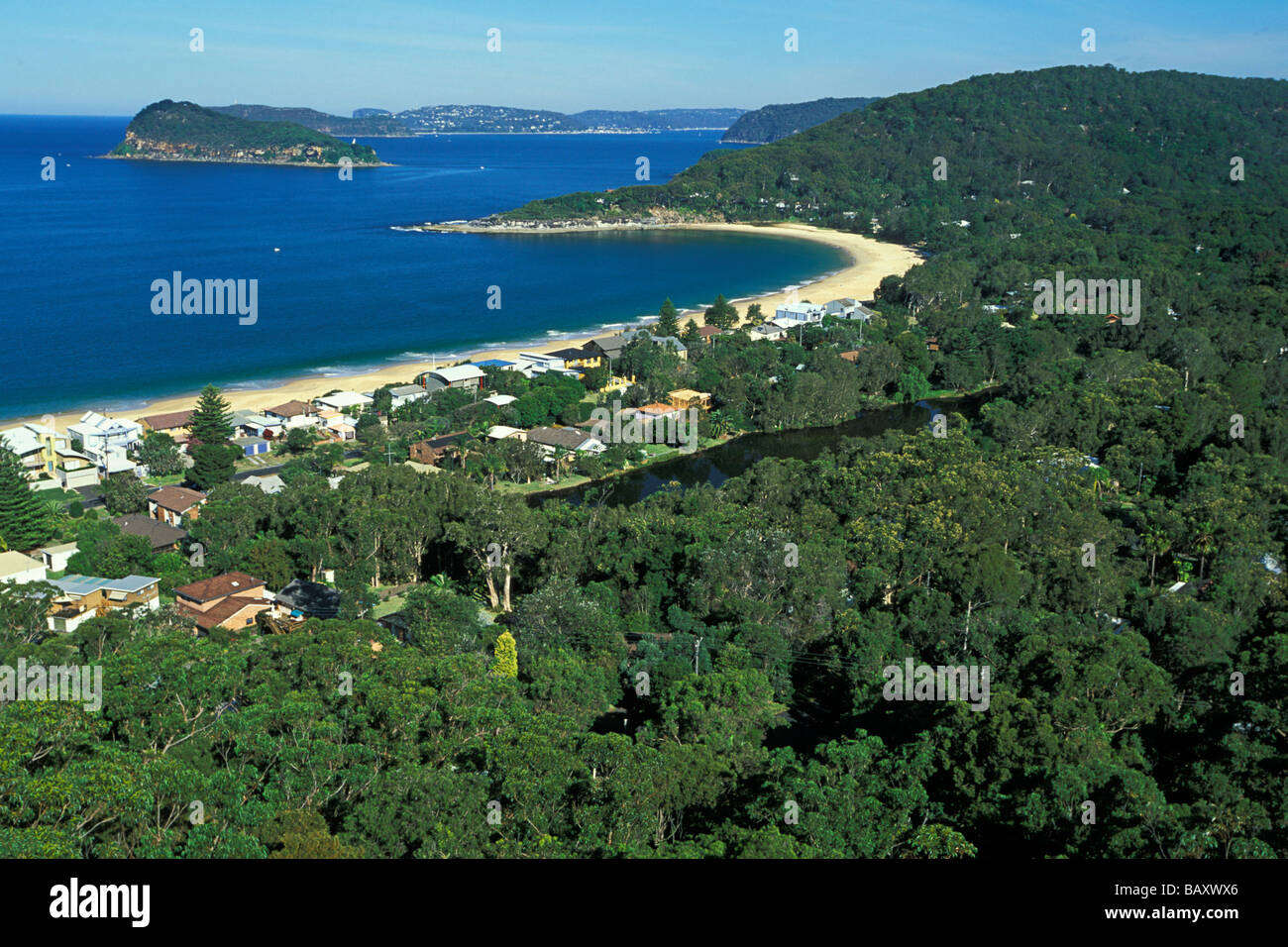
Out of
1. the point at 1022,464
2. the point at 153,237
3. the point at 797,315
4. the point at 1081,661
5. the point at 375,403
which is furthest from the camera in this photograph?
the point at 153,237

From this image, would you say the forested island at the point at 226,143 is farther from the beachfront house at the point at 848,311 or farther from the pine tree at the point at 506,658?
the pine tree at the point at 506,658

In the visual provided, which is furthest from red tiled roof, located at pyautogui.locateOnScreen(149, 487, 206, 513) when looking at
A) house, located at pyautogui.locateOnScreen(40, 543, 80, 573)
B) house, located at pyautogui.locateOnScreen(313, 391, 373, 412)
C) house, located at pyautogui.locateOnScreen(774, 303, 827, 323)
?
house, located at pyautogui.locateOnScreen(774, 303, 827, 323)

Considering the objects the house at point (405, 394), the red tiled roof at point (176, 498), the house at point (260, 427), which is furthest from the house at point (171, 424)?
the house at point (405, 394)

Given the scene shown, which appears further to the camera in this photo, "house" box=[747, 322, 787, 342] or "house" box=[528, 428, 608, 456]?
"house" box=[747, 322, 787, 342]

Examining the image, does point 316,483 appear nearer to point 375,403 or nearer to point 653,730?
point 375,403

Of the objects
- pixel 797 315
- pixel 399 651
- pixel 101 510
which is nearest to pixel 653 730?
pixel 399 651

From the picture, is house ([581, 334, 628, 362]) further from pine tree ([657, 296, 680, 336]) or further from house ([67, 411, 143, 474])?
house ([67, 411, 143, 474])
